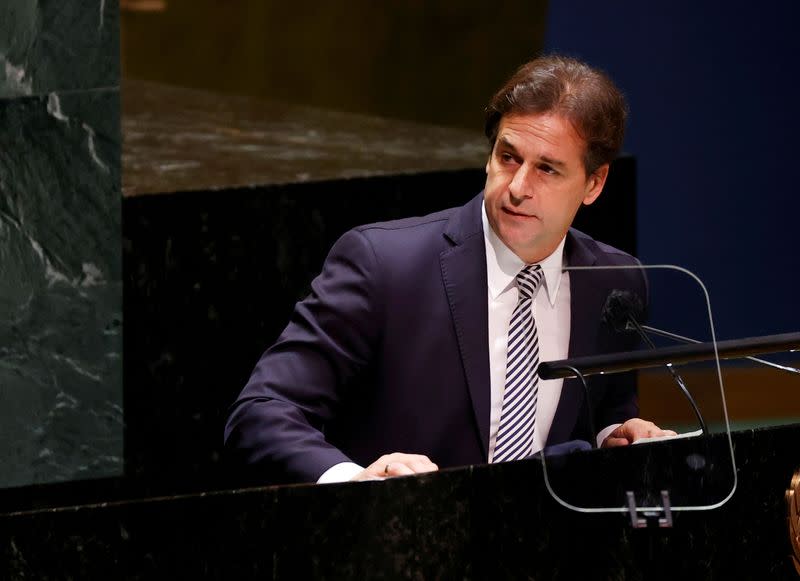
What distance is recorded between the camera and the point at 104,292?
3197 mm

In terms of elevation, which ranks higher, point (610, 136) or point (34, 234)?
point (610, 136)

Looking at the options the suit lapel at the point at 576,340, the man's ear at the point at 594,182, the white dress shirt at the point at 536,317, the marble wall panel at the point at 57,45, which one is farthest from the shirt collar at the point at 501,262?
the marble wall panel at the point at 57,45

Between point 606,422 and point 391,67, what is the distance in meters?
4.12

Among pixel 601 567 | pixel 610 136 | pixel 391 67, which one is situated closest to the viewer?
pixel 601 567

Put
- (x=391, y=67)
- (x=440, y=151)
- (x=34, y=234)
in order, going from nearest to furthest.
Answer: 1. (x=34, y=234)
2. (x=440, y=151)
3. (x=391, y=67)

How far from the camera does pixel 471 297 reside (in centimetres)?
231

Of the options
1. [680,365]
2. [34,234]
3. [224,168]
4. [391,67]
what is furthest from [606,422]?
[391,67]

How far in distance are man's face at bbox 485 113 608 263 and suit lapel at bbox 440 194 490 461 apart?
0.07 m

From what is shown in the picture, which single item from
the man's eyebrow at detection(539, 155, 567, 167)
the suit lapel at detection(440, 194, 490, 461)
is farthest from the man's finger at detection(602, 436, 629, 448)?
the man's eyebrow at detection(539, 155, 567, 167)

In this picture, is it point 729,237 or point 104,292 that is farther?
point 729,237

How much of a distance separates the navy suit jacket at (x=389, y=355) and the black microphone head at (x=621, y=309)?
289mm

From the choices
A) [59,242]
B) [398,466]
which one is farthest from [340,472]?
[59,242]

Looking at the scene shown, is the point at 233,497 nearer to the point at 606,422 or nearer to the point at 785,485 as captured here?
the point at 606,422

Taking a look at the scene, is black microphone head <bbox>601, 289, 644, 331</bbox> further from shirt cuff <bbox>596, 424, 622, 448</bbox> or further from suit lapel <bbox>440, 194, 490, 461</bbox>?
suit lapel <bbox>440, 194, 490, 461</bbox>
